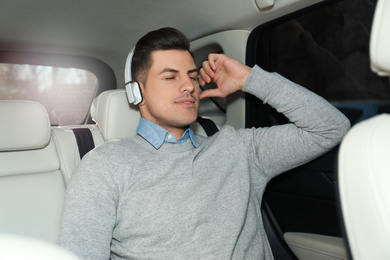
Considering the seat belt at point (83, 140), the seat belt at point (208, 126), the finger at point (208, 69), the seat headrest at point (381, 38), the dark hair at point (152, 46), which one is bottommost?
the seat belt at point (208, 126)

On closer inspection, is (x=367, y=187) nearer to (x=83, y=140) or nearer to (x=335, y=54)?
(x=335, y=54)

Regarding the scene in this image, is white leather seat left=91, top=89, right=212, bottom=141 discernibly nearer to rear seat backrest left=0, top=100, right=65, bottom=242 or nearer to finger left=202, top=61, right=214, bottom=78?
rear seat backrest left=0, top=100, right=65, bottom=242

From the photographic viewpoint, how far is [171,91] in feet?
5.38

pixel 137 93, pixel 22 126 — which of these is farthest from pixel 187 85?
pixel 22 126

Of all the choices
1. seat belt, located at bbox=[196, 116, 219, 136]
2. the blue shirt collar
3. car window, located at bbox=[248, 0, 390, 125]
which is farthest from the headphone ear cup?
car window, located at bbox=[248, 0, 390, 125]

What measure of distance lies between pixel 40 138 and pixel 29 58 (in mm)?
1005

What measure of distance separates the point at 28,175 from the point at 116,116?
46cm

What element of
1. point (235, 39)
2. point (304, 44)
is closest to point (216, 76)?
point (235, 39)

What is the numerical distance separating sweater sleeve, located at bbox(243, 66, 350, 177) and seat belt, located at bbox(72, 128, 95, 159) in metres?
0.79

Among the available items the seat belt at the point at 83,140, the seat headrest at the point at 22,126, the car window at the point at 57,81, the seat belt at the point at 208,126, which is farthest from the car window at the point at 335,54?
the car window at the point at 57,81

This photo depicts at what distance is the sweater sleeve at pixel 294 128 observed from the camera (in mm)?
Answer: 1492

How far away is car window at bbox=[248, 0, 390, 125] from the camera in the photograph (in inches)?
60.8

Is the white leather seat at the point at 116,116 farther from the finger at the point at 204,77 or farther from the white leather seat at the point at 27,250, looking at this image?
the white leather seat at the point at 27,250

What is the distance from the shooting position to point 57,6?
73.9 inches
